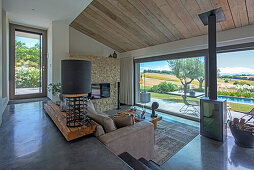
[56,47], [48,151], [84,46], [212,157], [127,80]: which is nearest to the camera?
[48,151]

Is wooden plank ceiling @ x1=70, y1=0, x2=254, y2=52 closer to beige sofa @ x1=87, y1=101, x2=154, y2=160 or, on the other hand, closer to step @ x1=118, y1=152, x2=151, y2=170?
beige sofa @ x1=87, y1=101, x2=154, y2=160

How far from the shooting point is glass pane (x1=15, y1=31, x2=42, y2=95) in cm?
405

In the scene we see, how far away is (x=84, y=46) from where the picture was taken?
17.5 feet

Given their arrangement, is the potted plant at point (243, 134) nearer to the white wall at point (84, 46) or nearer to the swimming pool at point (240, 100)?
the swimming pool at point (240, 100)

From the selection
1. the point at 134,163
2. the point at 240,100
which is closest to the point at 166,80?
the point at 240,100

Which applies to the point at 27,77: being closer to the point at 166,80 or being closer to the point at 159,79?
the point at 159,79

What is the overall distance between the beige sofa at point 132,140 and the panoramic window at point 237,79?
2965 millimetres

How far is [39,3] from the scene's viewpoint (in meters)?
3.15

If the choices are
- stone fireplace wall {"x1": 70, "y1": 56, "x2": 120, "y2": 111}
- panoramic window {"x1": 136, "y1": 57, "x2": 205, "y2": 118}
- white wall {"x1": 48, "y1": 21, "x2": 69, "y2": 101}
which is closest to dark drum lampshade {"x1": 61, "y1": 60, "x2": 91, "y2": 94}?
white wall {"x1": 48, "y1": 21, "x2": 69, "y2": 101}

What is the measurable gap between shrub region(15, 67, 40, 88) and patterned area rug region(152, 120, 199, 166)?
422cm

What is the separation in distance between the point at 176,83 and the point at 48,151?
167 inches

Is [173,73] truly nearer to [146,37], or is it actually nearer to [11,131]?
[146,37]

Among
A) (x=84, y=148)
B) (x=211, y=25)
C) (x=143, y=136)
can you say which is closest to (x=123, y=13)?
(x=211, y=25)

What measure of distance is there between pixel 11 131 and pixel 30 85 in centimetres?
325
